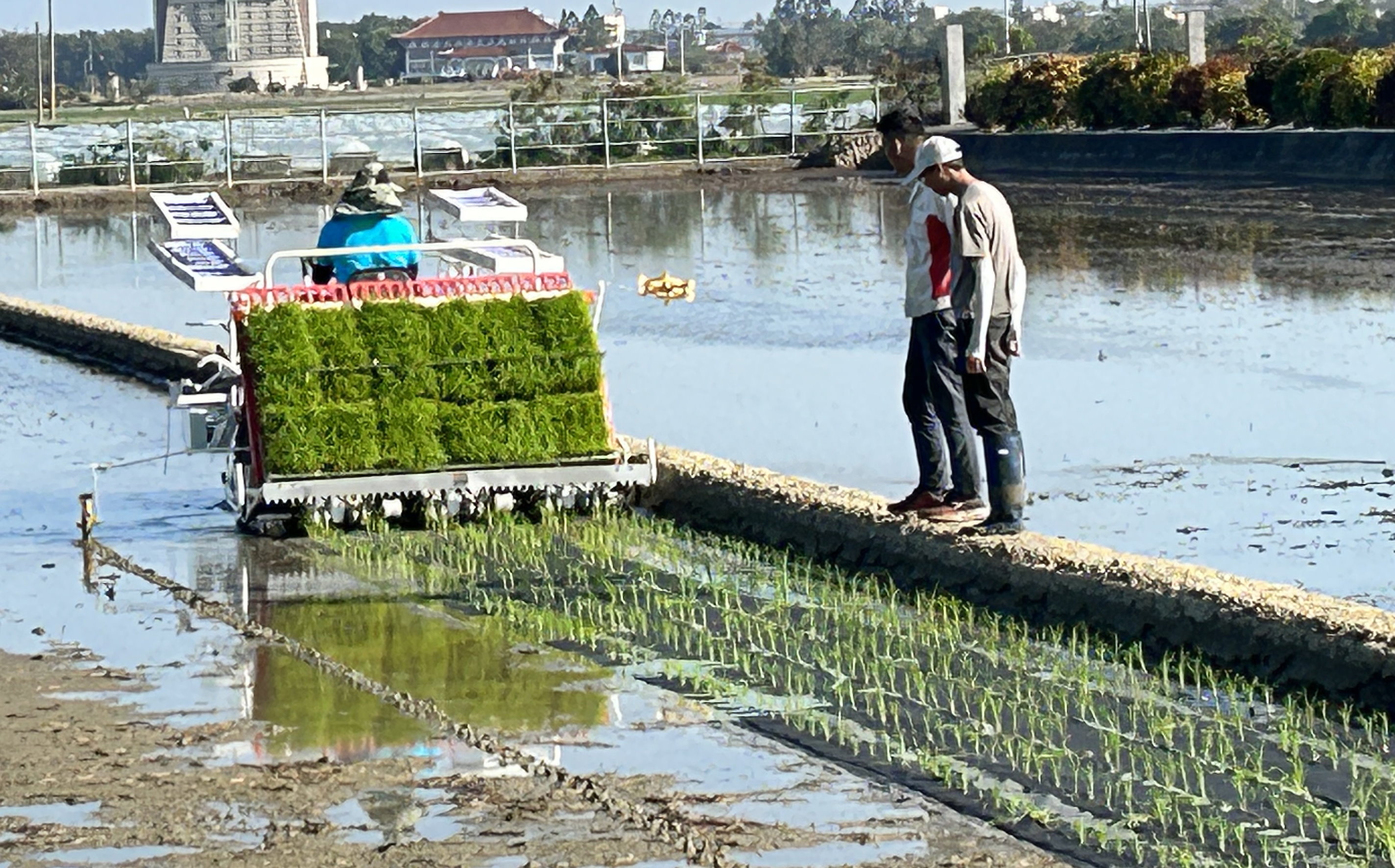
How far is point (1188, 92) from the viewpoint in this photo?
3878 centimetres

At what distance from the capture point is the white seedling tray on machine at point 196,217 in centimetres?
1336

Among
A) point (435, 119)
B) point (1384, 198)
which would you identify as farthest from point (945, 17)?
point (1384, 198)

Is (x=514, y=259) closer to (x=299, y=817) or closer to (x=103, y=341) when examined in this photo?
(x=299, y=817)

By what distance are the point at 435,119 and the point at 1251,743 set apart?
48407 millimetres

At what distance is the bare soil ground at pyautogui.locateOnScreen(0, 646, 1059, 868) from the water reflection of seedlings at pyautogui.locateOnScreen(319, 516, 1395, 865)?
0.45 meters

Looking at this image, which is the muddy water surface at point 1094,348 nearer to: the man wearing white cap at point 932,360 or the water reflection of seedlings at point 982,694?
the man wearing white cap at point 932,360

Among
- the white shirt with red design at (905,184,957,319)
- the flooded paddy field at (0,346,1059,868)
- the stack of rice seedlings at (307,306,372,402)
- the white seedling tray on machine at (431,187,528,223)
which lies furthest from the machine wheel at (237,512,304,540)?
the white shirt with red design at (905,184,957,319)

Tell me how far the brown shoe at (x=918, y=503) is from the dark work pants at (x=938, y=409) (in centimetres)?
4

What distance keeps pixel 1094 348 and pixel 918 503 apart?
25.1 ft

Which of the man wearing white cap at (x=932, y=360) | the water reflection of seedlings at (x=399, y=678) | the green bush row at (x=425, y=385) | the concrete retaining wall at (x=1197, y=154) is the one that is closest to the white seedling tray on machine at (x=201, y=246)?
the green bush row at (x=425, y=385)

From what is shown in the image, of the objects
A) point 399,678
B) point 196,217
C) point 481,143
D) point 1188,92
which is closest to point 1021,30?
point 481,143

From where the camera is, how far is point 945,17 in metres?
167

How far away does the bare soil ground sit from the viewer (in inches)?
256

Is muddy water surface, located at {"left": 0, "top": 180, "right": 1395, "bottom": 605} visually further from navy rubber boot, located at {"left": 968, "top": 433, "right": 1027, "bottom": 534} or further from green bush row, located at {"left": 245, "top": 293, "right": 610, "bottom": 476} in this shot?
green bush row, located at {"left": 245, "top": 293, "right": 610, "bottom": 476}
